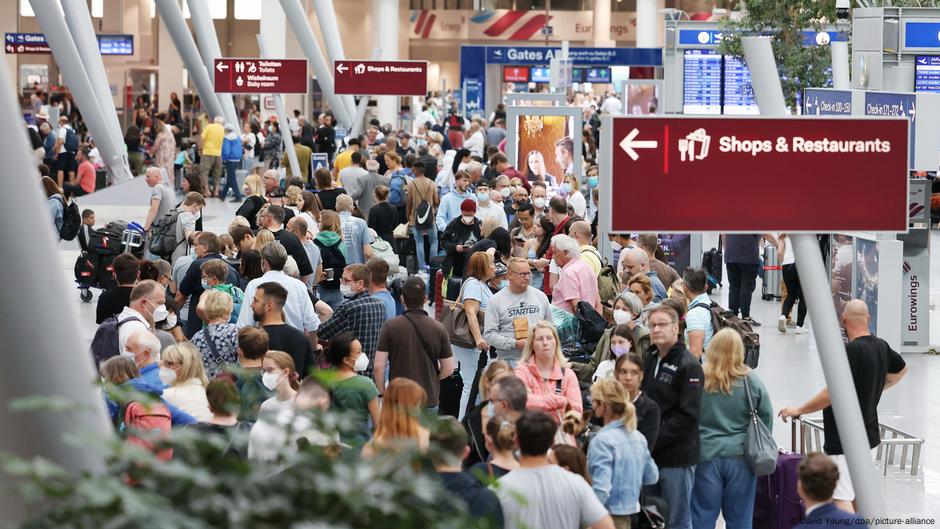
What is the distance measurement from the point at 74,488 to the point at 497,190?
13.8 m

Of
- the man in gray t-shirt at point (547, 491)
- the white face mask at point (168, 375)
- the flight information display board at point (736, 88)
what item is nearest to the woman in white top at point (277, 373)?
the white face mask at point (168, 375)

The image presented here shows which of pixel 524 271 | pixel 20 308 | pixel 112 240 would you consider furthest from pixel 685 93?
pixel 20 308

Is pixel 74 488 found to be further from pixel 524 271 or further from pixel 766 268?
pixel 766 268

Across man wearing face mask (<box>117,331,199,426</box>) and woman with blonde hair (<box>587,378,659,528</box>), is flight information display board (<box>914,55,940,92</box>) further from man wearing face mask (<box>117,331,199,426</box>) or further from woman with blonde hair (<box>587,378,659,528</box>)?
man wearing face mask (<box>117,331,199,426</box>)

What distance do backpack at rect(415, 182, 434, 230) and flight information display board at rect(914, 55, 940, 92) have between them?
5.44m

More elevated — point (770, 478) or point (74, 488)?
point (74, 488)

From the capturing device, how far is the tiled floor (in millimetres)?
8656

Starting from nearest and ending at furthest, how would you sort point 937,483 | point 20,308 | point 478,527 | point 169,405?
1. point 478,527
2. point 20,308
3. point 169,405
4. point 937,483

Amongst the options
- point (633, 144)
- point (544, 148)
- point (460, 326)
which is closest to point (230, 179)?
point (544, 148)

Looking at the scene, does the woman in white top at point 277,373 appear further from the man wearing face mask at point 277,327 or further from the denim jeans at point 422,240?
the denim jeans at point 422,240

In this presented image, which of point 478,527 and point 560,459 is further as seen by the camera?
point 560,459

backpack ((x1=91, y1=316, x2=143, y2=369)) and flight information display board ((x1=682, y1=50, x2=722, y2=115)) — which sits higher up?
flight information display board ((x1=682, y1=50, x2=722, y2=115))

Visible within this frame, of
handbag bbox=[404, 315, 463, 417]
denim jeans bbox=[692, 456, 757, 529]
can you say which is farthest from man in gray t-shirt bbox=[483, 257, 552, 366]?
denim jeans bbox=[692, 456, 757, 529]

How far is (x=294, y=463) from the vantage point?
2.54m
